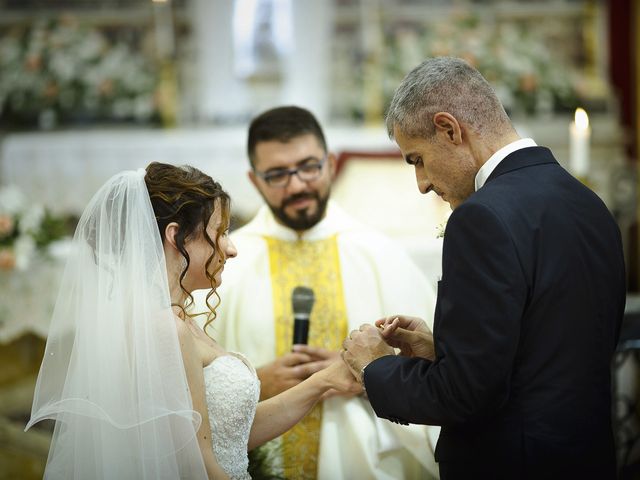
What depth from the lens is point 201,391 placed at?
238cm

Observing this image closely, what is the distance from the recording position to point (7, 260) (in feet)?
15.2

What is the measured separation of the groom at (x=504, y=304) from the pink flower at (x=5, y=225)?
3.19 meters

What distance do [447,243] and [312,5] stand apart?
17.7 feet

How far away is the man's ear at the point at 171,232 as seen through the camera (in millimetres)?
2412

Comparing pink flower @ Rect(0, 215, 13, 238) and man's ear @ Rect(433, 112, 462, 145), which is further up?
man's ear @ Rect(433, 112, 462, 145)

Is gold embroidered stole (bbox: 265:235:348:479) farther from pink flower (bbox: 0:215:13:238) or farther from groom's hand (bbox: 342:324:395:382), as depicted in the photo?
pink flower (bbox: 0:215:13:238)

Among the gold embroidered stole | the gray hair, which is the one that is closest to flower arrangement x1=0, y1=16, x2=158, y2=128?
the gold embroidered stole

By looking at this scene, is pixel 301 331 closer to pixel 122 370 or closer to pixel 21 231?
pixel 122 370

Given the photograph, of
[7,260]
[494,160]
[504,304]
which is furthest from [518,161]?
[7,260]

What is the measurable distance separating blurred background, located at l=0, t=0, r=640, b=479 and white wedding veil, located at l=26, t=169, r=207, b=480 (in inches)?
148

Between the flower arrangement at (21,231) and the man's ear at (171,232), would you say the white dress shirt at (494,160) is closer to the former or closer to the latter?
the man's ear at (171,232)

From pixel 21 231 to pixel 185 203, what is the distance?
281cm

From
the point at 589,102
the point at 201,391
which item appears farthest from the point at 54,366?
the point at 589,102

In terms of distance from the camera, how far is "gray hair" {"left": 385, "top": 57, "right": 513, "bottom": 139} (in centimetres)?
217
